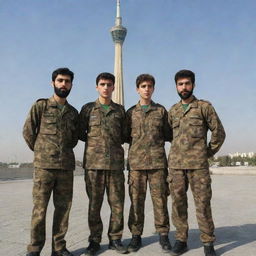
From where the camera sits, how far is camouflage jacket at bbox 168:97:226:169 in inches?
152

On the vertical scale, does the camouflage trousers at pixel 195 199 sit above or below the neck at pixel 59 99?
below

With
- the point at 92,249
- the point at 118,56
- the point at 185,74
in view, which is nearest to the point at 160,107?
the point at 185,74

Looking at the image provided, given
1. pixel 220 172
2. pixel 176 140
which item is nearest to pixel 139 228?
pixel 176 140

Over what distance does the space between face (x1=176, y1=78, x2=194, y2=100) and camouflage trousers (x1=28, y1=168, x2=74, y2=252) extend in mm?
1773

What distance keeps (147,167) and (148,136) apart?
42 cm

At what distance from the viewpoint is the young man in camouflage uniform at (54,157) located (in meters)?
3.67

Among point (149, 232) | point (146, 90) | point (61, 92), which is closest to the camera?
point (61, 92)

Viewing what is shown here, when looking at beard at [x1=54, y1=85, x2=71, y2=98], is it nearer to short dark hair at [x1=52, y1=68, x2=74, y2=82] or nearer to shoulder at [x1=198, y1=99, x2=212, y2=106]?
short dark hair at [x1=52, y1=68, x2=74, y2=82]

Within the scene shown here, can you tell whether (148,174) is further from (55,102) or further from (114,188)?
(55,102)

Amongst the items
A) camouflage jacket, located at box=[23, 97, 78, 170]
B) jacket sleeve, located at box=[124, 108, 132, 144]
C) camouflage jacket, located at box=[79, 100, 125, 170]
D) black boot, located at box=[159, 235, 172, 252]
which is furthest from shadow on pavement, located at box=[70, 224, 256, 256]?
jacket sleeve, located at box=[124, 108, 132, 144]

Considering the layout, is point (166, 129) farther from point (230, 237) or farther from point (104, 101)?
point (230, 237)

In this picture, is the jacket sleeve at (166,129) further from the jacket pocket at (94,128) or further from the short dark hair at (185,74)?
the jacket pocket at (94,128)

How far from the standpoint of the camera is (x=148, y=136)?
13.6 ft

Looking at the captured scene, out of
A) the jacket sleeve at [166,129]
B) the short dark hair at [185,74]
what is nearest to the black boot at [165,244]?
the jacket sleeve at [166,129]
